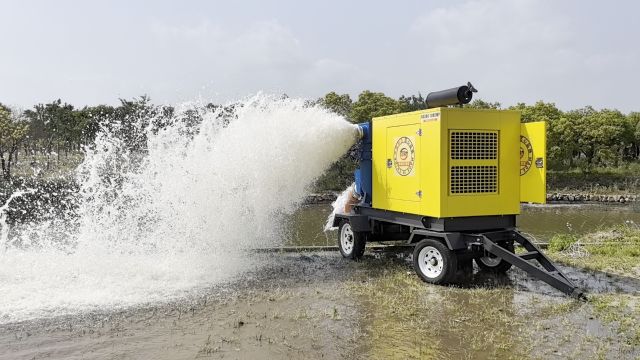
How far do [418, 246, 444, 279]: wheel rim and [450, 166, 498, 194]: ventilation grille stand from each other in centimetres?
96

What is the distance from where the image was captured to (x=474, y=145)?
7621 millimetres

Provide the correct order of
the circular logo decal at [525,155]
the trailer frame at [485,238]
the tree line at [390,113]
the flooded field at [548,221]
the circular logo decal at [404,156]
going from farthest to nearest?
the tree line at [390,113]
the flooded field at [548,221]
the circular logo decal at [404,156]
the circular logo decal at [525,155]
the trailer frame at [485,238]

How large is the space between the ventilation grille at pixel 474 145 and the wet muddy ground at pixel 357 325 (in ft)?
6.25

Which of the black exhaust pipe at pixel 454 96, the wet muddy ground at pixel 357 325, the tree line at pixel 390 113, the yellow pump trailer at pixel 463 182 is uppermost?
the tree line at pixel 390 113

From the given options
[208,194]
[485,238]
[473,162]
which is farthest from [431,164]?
[208,194]

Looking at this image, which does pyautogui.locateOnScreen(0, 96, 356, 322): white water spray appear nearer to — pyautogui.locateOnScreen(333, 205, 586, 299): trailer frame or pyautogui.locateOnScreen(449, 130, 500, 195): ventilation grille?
pyautogui.locateOnScreen(333, 205, 586, 299): trailer frame

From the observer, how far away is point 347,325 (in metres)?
5.76

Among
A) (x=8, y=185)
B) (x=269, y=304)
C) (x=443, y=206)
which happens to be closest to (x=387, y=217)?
(x=443, y=206)

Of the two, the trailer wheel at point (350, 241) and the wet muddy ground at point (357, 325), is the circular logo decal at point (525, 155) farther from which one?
the trailer wheel at point (350, 241)

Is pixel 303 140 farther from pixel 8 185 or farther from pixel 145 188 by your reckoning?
pixel 8 185

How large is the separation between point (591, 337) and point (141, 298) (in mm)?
5364

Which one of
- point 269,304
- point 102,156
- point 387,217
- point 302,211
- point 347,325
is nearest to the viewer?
point 347,325

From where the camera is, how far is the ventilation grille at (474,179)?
24.6 feet

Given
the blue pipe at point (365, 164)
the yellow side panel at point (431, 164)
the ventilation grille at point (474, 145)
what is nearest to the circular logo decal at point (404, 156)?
the yellow side panel at point (431, 164)
